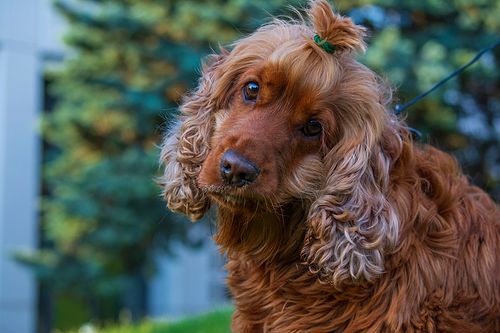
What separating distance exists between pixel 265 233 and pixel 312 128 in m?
0.63

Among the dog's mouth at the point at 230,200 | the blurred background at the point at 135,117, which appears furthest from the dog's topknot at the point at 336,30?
the blurred background at the point at 135,117

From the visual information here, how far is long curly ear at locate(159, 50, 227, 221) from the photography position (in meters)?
4.04

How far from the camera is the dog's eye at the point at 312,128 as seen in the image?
12.0 ft

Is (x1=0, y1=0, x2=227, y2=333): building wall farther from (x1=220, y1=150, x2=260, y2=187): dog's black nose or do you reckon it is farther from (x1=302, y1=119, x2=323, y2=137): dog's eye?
(x1=220, y1=150, x2=260, y2=187): dog's black nose

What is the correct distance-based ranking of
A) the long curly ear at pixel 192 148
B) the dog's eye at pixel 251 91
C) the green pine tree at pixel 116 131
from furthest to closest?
the green pine tree at pixel 116 131
the long curly ear at pixel 192 148
the dog's eye at pixel 251 91

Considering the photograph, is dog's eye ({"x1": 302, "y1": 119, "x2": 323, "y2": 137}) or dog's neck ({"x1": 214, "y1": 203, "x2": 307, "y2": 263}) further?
dog's neck ({"x1": 214, "y1": 203, "x2": 307, "y2": 263})

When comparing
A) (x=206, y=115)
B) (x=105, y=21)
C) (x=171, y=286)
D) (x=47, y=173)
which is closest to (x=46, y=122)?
(x=47, y=173)

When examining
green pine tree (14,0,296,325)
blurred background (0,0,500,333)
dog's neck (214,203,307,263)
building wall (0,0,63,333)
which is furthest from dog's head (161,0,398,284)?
building wall (0,0,63,333)

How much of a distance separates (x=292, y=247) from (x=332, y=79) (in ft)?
2.86

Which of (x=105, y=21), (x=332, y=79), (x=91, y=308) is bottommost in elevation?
(x=91, y=308)

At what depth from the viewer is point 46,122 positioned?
13.6 meters

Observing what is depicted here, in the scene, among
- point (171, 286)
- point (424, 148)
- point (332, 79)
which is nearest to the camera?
point (332, 79)

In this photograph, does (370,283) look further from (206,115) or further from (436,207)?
(206,115)

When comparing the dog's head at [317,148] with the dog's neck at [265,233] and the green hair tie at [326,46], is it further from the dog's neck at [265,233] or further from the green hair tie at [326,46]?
the dog's neck at [265,233]
